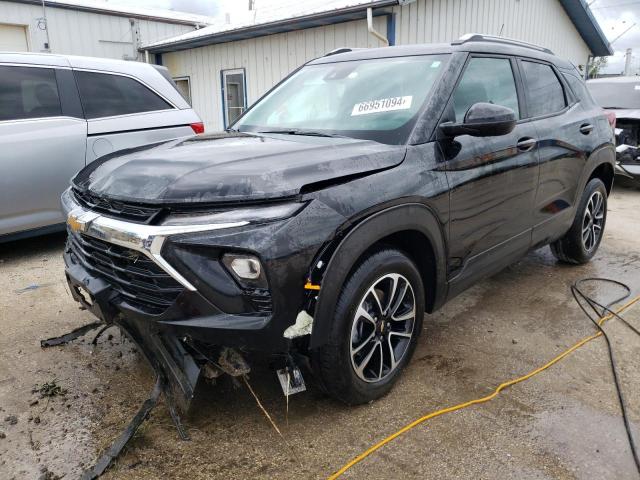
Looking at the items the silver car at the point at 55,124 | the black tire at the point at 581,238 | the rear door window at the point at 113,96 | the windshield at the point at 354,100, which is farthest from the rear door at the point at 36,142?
the black tire at the point at 581,238

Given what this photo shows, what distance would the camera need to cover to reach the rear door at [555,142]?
3801 millimetres

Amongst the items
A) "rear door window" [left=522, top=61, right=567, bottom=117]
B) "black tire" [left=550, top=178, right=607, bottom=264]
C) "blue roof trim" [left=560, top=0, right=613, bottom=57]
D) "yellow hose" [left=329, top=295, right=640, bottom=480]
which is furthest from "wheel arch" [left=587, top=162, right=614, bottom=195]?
"blue roof trim" [left=560, top=0, right=613, bottom=57]

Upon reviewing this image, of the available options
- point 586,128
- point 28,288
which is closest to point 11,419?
point 28,288

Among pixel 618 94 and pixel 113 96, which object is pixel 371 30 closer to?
pixel 618 94

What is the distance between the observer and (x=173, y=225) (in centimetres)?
210

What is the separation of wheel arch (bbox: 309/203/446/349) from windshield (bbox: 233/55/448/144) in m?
0.45

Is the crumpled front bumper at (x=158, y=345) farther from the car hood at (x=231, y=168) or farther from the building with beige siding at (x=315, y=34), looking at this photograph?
the building with beige siding at (x=315, y=34)

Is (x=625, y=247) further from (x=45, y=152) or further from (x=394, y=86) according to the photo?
(x=45, y=152)

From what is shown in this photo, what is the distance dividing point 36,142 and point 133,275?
3.30m

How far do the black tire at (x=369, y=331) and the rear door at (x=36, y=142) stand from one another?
143 inches

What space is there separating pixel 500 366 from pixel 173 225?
2111 millimetres

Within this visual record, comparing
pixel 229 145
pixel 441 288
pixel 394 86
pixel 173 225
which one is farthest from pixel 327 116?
pixel 173 225

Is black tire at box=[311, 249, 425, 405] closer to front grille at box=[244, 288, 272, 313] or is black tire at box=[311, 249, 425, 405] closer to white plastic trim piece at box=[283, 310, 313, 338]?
white plastic trim piece at box=[283, 310, 313, 338]

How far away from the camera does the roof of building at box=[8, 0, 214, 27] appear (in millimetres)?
12484
